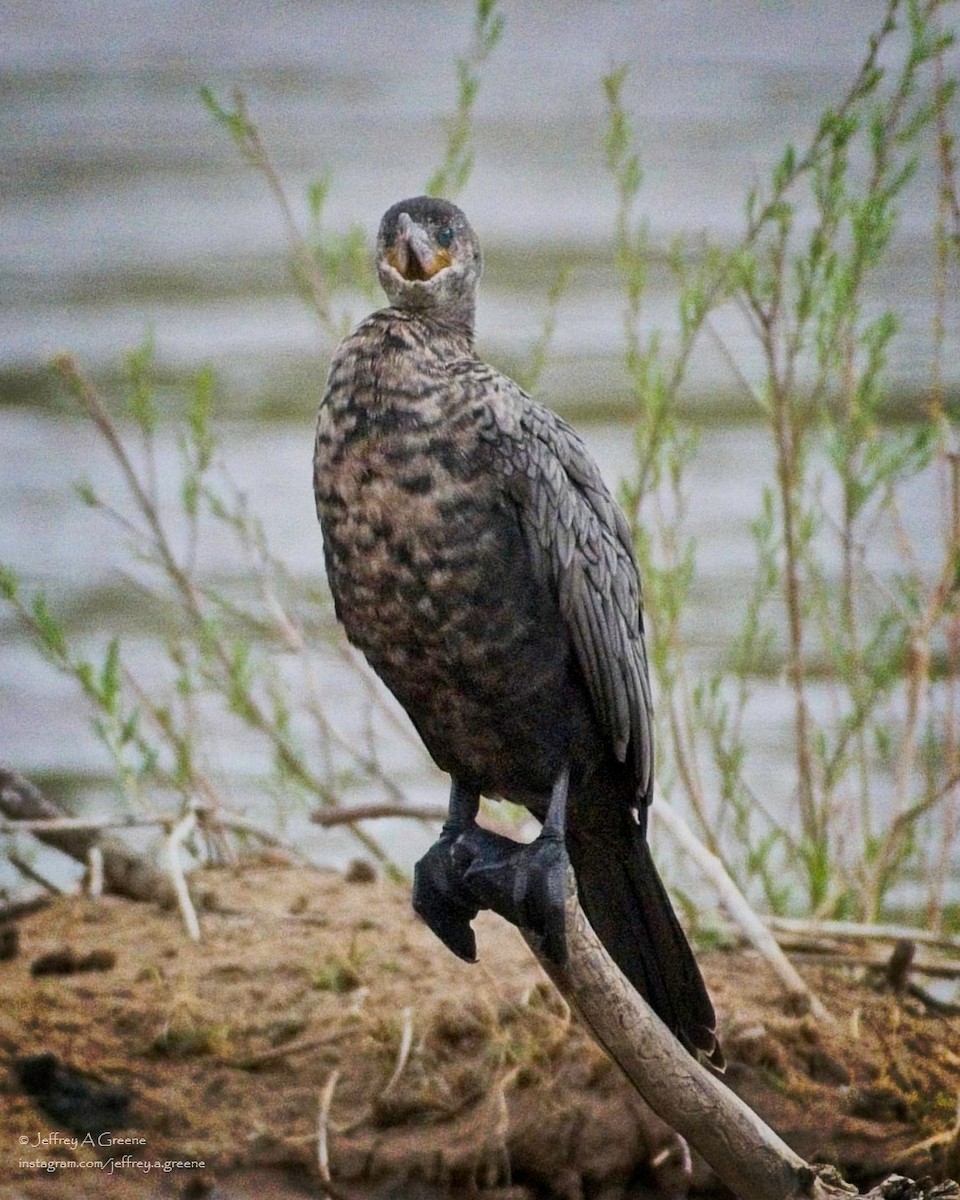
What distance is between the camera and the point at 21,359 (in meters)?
7.72

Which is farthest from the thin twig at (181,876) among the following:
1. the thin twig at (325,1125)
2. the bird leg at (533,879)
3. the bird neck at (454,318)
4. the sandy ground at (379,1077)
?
the bird neck at (454,318)

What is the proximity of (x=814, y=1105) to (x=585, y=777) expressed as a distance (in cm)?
76

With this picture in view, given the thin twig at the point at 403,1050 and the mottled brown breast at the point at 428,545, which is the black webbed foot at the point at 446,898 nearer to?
the mottled brown breast at the point at 428,545

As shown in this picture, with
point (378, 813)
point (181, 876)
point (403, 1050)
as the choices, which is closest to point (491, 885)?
point (403, 1050)

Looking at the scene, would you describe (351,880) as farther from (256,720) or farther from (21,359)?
(21,359)

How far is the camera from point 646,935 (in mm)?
2607

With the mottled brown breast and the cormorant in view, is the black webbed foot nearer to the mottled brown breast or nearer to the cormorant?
the cormorant

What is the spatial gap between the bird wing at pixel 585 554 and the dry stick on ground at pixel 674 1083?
0.21m

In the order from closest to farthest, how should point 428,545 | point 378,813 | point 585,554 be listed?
point 428,545 → point 585,554 → point 378,813

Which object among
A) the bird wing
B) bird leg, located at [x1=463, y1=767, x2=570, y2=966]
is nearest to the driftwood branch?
bird leg, located at [x1=463, y1=767, x2=570, y2=966]

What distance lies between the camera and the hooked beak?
8.14 ft

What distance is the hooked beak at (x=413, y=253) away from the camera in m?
2.48

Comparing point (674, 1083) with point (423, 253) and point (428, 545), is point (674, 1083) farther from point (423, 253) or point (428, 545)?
point (423, 253)

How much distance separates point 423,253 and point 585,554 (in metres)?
0.42
